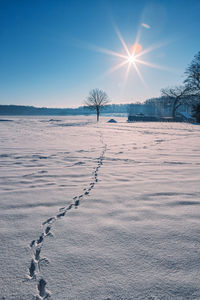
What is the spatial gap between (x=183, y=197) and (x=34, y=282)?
7.41ft

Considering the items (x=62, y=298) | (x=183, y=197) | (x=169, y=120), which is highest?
(x=169, y=120)

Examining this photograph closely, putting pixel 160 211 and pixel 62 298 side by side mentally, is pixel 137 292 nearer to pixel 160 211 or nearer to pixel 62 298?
pixel 62 298

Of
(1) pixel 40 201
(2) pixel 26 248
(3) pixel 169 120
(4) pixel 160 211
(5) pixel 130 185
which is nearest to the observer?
(2) pixel 26 248

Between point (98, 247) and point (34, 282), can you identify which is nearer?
point (34, 282)

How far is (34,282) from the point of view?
1277 millimetres

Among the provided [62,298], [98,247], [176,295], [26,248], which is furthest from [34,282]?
[176,295]

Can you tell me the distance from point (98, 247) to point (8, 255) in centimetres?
84

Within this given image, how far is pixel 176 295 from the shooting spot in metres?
1.17

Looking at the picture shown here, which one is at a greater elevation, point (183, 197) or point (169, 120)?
point (169, 120)

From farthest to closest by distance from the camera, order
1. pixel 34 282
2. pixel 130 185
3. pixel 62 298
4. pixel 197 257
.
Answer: pixel 130 185, pixel 197 257, pixel 34 282, pixel 62 298

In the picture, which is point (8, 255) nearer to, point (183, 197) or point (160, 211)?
point (160, 211)

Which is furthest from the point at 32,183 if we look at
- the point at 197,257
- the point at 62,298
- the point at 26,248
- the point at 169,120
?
the point at 169,120

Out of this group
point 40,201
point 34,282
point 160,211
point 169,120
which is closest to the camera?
point 34,282

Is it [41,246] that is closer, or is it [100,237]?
[41,246]
